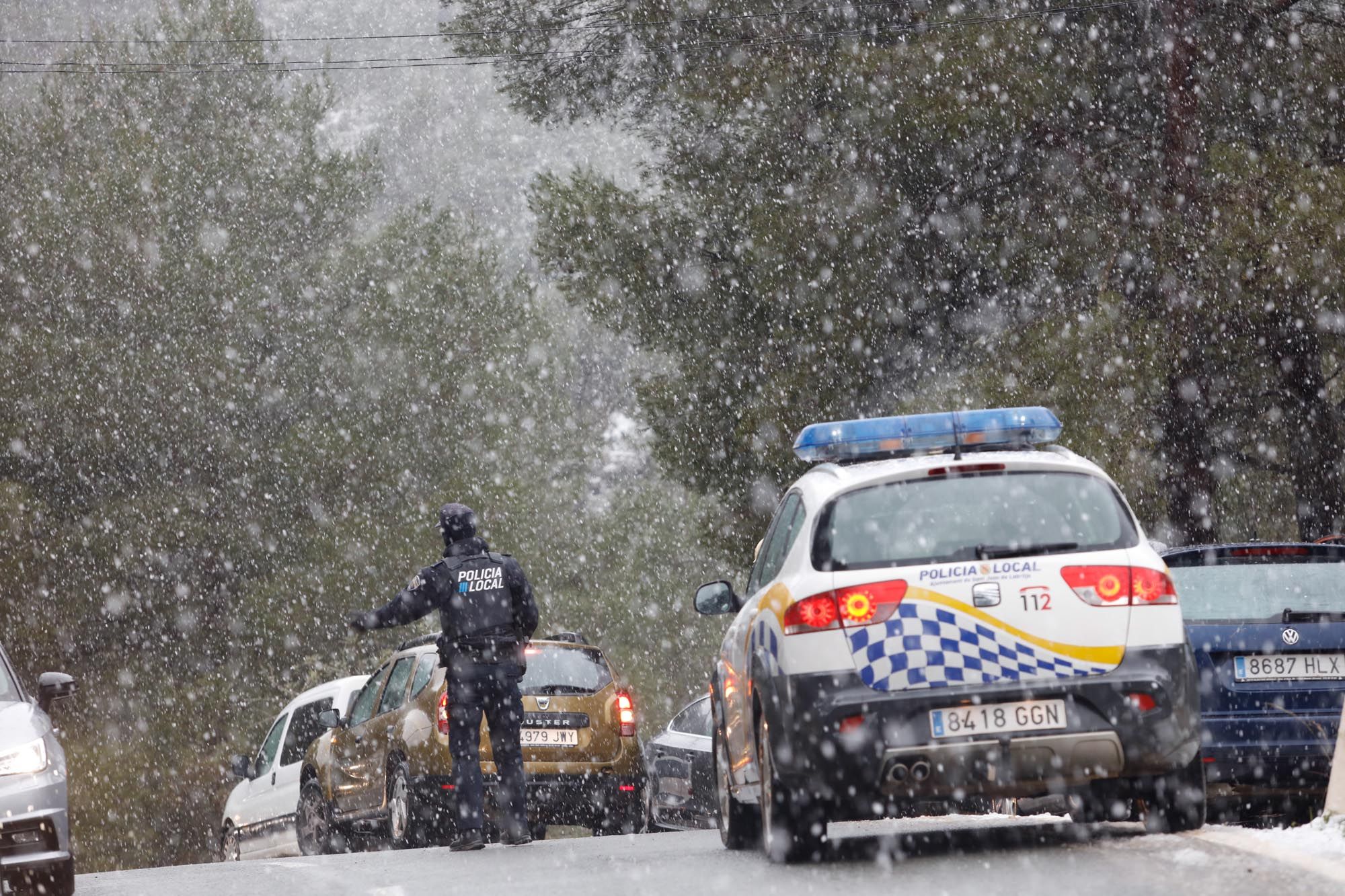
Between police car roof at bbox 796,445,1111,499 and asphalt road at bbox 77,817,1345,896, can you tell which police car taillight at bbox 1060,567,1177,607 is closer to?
police car roof at bbox 796,445,1111,499

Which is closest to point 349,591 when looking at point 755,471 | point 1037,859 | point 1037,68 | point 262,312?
point 262,312

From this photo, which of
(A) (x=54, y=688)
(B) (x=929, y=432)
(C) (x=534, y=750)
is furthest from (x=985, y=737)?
(C) (x=534, y=750)

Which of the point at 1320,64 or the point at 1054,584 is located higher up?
the point at 1320,64

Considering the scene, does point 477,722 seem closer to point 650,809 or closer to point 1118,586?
point 1118,586

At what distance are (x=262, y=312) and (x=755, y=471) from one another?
15.6m

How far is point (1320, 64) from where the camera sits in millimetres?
19062

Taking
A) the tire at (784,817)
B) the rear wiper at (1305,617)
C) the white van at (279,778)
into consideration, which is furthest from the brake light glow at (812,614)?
the white van at (279,778)

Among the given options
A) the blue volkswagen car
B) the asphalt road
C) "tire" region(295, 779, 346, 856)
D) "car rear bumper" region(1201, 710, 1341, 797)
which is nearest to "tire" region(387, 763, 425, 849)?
"tire" region(295, 779, 346, 856)

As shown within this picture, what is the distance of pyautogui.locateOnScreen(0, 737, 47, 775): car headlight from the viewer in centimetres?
882

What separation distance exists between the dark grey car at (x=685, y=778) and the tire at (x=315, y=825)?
281 centimetres

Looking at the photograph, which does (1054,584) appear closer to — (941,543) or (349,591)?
(941,543)

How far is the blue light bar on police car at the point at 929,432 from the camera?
8477 millimetres

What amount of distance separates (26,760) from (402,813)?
234 inches

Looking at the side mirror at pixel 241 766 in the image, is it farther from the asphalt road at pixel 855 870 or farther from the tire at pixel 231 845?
the asphalt road at pixel 855 870
